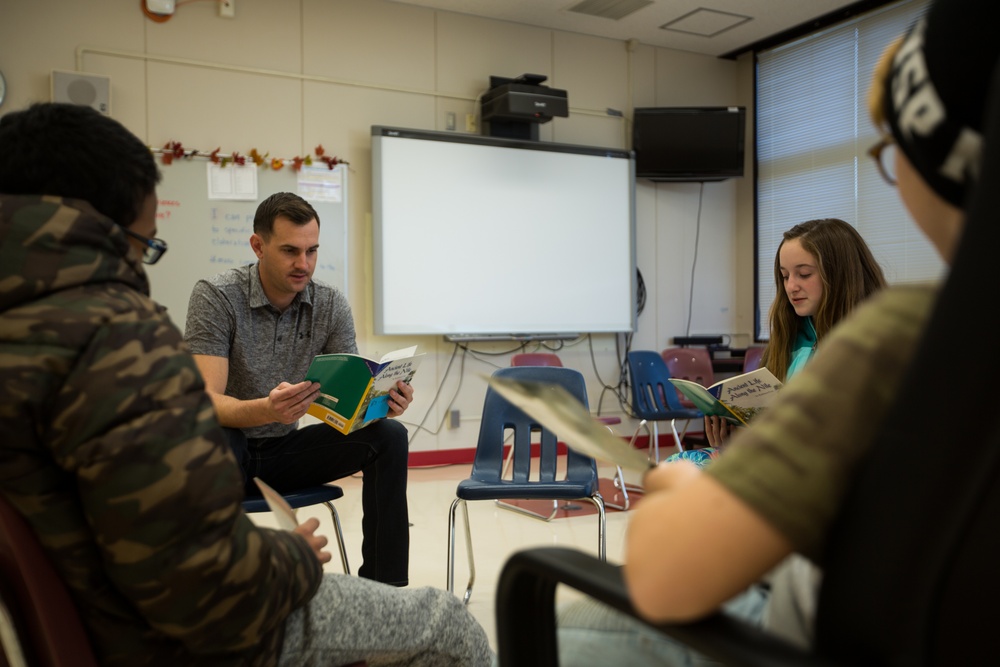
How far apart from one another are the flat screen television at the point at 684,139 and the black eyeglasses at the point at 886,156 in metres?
4.93

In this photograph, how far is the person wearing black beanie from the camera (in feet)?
1.72

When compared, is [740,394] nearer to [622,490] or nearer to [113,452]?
[113,452]

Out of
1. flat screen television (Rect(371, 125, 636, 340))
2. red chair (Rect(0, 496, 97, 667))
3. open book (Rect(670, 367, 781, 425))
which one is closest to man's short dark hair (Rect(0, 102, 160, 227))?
red chair (Rect(0, 496, 97, 667))

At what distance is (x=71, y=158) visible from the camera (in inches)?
34.6

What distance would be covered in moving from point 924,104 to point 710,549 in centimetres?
34

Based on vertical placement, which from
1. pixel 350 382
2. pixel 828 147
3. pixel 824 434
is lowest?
pixel 350 382

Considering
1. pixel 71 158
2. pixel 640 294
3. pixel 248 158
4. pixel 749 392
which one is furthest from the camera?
pixel 640 294

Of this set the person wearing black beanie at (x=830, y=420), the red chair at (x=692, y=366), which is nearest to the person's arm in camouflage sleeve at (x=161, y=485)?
the person wearing black beanie at (x=830, y=420)

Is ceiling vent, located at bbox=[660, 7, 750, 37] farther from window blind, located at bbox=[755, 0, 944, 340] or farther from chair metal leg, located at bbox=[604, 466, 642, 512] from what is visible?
chair metal leg, located at bbox=[604, 466, 642, 512]

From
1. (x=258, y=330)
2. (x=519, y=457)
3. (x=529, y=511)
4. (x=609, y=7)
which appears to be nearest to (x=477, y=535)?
(x=529, y=511)

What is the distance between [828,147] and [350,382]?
4469 millimetres

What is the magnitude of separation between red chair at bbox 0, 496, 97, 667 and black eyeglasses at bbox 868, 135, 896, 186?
2.90ft

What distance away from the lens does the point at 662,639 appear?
77cm

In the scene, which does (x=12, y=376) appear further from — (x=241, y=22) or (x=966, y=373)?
(x=241, y=22)
